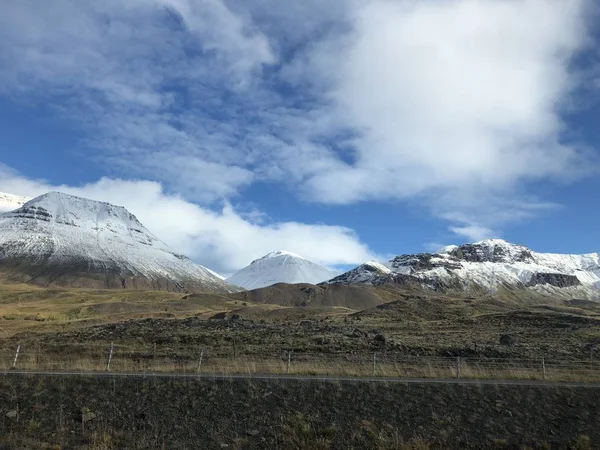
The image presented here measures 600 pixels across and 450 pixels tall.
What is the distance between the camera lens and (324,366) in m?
31.5

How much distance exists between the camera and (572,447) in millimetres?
20281

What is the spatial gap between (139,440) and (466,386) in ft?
50.3

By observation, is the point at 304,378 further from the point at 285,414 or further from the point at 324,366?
the point at 324,366

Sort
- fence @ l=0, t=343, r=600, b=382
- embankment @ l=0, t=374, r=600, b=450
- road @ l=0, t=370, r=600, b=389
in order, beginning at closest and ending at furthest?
embankment @ l=0, t=374, r=600, b=450 → road @ l=0, t=370, r=600, b=389 → fence @ l=0, t=343, r=600, b=382

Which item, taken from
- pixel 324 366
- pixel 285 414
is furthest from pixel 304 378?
pixel 324 366

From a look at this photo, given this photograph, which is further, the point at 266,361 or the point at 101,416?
the point at 266,361

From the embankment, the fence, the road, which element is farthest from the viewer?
the fence

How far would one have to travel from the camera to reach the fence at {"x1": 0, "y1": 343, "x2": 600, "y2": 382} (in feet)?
96.1

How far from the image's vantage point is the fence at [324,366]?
2930cm

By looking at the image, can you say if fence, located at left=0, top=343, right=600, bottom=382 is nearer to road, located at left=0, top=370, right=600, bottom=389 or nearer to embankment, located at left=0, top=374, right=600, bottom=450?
road, located at left=0, top=370, right=600, bottom=389

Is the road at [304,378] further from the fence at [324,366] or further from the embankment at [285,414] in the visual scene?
the fence at [324,366]

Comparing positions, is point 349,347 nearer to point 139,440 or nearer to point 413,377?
point 413,377

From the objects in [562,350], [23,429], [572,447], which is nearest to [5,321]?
[23,429]

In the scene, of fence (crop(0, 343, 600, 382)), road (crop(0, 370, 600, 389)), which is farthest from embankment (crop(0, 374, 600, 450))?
fence (crop(0, 343, 600, 382))
